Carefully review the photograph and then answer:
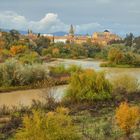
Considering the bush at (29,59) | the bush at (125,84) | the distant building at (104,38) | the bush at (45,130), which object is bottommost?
the distant building at (104,38)

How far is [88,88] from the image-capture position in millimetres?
23438

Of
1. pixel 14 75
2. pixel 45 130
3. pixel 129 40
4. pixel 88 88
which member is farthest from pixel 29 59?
pixel 129 40

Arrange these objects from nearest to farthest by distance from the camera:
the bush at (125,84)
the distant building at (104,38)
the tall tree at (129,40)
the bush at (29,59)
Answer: the bush at (125,84)
the bush at (29,59)
the tall tree at (129,40)
the distant building at (104,38)

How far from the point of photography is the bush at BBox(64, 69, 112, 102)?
75.5 ft

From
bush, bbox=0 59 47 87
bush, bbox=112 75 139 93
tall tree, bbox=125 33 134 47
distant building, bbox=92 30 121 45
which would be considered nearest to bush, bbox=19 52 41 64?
bush, bbox=0 59 47 87

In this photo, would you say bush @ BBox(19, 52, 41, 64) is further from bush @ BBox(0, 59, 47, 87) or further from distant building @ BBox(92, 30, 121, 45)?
distant building @ BBox(92, 30, 121, 45)

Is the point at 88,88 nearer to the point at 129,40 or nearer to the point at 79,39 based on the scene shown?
the point at 129,40

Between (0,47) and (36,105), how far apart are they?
48881 mm

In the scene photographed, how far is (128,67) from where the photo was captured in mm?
54844

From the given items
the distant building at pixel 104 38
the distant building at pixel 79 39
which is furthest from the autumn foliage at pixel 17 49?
the distant building at pixel 104 38

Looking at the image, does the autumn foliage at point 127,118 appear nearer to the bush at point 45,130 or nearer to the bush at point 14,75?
the bush at point 45,130

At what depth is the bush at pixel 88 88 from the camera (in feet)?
75.5

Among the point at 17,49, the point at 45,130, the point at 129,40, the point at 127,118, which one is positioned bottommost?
the point at 129,40

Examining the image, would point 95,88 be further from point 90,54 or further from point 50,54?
point 90,54
